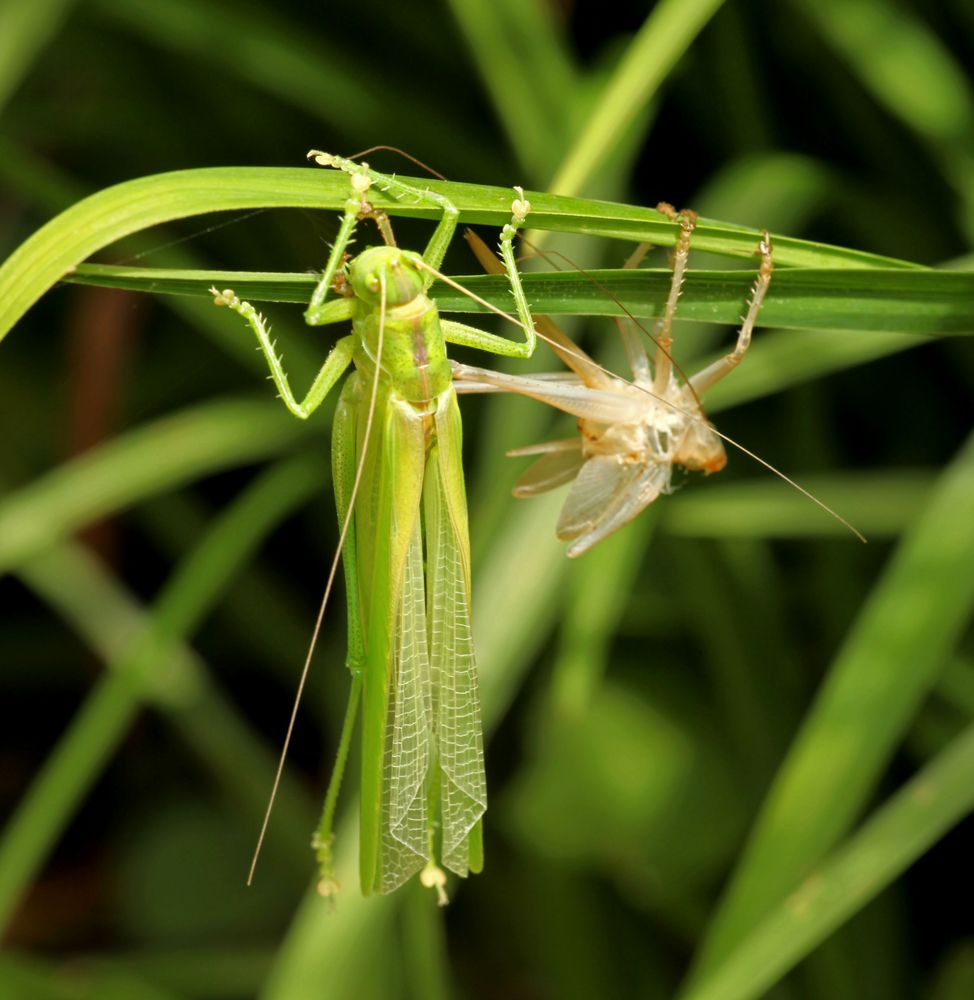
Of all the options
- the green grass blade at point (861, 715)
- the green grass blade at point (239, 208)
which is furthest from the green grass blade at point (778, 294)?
the green grass blade at point (861, 715)

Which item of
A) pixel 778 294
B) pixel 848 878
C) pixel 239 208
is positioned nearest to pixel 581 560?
pixel 848 878

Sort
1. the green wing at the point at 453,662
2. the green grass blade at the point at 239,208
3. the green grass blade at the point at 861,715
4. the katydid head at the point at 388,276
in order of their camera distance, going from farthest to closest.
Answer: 1. the green grass blade at the point at 861,715
2. the green wing at the point at 453,662
3. the katydid head at the point at 388,276
4. the green grass blade at the point at 239,208

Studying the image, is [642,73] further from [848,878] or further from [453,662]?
[848,878]

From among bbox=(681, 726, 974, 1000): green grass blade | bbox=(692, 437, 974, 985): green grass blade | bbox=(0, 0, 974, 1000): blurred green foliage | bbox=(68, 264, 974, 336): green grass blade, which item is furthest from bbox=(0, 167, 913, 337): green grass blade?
bbox=(681, 726, 974, 1000): green grass blade

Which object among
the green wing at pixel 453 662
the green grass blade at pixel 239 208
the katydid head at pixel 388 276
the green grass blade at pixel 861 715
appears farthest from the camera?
the green grass blade at pixel 861 715

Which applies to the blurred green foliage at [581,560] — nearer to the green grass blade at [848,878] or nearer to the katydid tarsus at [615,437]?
the green grass blade at [848,878]

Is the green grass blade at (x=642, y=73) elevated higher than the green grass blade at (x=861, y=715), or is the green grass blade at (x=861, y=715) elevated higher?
the green grass blade at (x=642, y=73)

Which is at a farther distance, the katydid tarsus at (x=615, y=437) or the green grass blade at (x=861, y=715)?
the green grass blade at (x=861, y=715)

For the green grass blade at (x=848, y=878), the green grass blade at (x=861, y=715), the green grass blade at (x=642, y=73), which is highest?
the green grass blade at (x=642, y=73)
